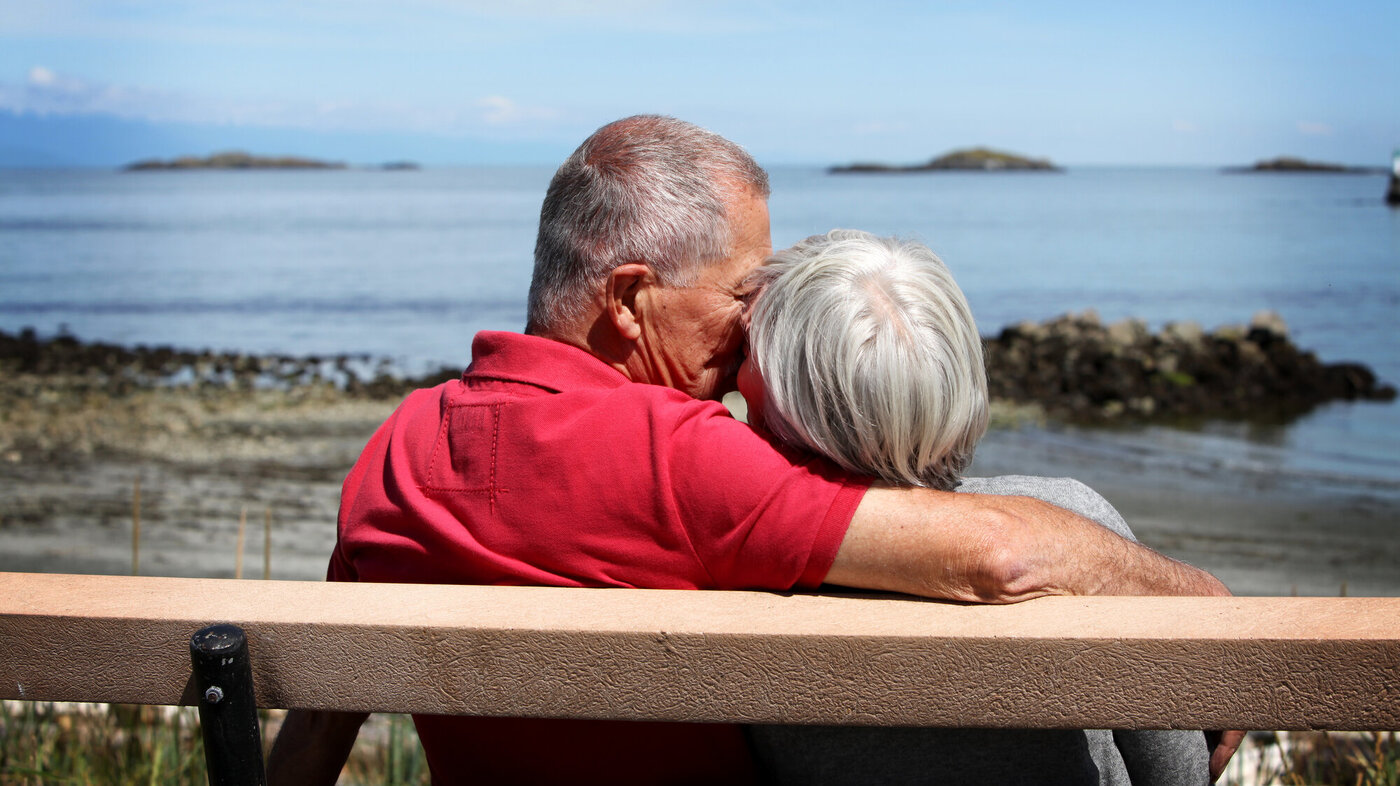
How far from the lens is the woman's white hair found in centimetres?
183

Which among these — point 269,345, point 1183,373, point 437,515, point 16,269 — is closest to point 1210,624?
point 437,515

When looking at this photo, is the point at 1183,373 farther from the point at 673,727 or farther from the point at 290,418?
the point at 673,727

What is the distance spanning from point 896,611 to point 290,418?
1271 centimetres

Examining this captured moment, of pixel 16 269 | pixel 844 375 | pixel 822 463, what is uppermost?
pixel 844 375

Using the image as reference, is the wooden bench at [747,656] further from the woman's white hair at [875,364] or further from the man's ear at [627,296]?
the man's ear at [627,296]

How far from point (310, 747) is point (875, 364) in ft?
4.49

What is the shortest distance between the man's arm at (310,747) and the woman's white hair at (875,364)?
43.0 inches

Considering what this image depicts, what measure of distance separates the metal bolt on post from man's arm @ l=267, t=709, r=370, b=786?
736mm

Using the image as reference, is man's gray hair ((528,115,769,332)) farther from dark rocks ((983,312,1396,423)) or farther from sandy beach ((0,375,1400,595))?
dark rocks ((983,312,1396,423))

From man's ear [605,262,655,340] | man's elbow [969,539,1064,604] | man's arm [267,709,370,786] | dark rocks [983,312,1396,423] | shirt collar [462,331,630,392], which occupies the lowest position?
dark rocks [983,312,1396,423]

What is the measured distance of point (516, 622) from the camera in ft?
4.67

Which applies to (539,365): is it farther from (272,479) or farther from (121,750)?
(272,479)

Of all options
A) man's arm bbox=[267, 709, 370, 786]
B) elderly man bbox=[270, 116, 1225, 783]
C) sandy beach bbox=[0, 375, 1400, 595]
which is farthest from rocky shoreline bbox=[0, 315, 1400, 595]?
elderly man bbox=[270, 116, 1225, 783]

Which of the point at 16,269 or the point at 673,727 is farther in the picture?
the point at 16,269
